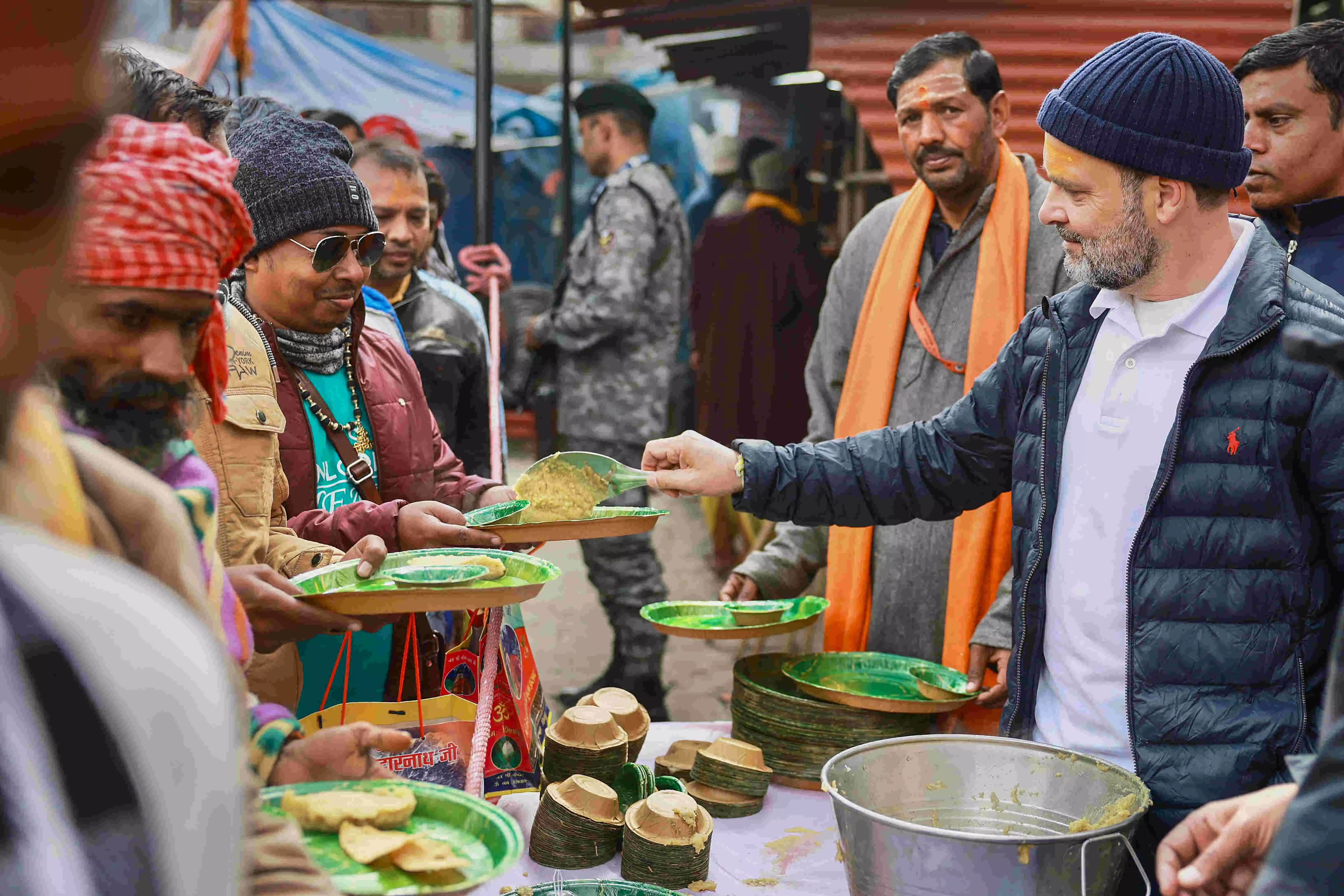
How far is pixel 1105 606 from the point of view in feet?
6.29

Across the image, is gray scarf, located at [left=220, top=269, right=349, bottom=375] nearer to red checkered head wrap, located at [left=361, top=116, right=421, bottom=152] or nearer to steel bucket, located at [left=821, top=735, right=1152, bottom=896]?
steel bucket, located at [left=821, top=735, right=1152, bottom=896]

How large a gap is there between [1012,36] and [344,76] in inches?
198

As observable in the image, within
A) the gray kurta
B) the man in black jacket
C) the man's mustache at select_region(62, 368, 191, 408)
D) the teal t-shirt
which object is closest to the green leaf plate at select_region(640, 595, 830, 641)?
the gray kurta

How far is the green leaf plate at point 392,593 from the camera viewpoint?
5.39 ft

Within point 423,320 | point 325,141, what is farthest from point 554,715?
point 325,141

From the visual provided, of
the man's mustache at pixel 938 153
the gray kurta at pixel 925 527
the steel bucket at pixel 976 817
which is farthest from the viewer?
the man's mustache at pixel 938 153

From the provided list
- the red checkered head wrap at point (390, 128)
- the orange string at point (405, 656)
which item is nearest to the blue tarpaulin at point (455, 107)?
the red checkered head wrap at point (390, 128)

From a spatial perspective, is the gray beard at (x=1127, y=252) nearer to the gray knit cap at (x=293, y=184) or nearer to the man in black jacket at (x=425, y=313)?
the gray knit cap at (x=293, y=184)

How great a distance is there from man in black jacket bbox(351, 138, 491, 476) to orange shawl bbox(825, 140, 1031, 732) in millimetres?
1295

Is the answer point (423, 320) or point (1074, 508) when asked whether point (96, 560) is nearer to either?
point (1074, 508)

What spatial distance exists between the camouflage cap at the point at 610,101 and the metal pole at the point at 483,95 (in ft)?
2.03

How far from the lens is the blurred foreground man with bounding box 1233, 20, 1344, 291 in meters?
2.91

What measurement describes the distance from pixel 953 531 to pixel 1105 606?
109cm

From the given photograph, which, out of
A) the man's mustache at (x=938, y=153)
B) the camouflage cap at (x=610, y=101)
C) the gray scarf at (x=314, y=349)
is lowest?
the gray scarf at (x=314, y=349)
